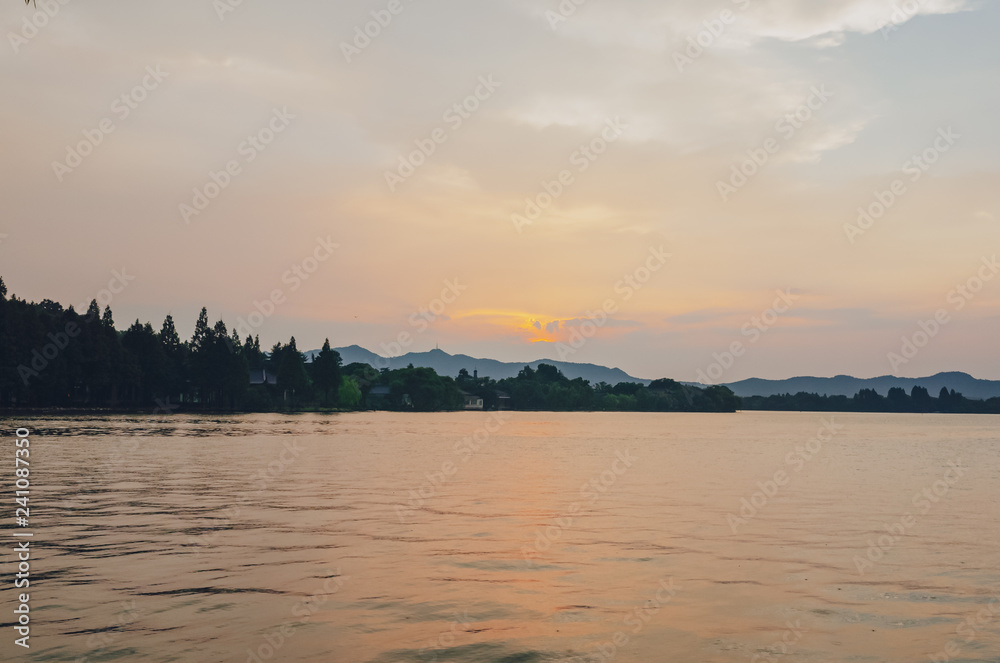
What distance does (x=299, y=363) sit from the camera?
198 meters

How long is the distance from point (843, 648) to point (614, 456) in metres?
54.5

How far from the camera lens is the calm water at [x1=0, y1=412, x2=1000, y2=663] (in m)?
13.4

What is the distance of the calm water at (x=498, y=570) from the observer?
527 inches

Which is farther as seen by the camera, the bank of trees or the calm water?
the bank of trees

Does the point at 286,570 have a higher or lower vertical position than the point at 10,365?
lower

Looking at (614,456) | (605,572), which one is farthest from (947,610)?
(614,456)

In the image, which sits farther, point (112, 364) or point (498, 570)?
point (112, 364)

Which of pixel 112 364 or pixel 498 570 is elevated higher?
pixel 112 364

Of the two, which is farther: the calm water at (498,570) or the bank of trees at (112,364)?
the bank of trees at (112,364)

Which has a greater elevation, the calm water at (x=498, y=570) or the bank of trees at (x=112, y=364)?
the bank of trees at (x=112, y=364)

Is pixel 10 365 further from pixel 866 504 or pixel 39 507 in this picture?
pixel 866 504

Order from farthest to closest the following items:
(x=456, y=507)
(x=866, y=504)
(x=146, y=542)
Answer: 1. (x=866, y=504)
2. (x=456, y=507)
3. (x=146, y=542)

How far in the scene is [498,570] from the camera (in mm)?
19422

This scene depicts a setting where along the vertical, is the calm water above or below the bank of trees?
below
